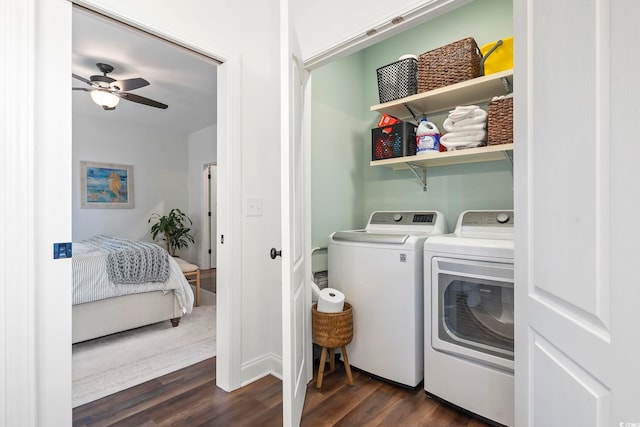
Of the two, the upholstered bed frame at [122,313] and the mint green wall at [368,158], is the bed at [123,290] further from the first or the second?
the mint green wall at [368,158]

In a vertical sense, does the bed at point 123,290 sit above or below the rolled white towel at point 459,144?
below

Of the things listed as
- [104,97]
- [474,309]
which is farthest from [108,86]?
[474,309]

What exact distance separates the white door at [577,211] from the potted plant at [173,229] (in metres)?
5.55

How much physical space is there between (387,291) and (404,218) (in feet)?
1.90

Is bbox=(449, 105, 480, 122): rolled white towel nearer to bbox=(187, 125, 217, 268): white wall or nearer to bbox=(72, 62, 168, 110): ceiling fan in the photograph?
bbox=(72, 62, 168, 110): ceiling fan

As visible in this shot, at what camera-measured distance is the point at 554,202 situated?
2.23 ft

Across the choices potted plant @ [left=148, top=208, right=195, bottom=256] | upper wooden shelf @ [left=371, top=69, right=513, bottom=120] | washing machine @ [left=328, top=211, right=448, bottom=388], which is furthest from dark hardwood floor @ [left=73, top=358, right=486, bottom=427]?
potted plant @ [left=148, top=208, right=195, bottom=256]

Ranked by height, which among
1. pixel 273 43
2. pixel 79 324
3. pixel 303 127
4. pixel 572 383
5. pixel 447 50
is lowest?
pixel 79 324

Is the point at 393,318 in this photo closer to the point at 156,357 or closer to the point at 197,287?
the point at 156,357

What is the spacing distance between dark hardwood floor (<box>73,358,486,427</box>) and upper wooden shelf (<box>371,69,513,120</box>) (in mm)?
1865

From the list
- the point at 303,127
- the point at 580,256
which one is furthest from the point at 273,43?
the point at 580,256

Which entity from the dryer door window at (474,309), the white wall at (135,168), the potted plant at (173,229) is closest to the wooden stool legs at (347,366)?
the dryer door window at (474,309)

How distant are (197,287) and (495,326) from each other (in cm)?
320

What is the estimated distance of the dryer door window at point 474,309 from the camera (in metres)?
1.52
